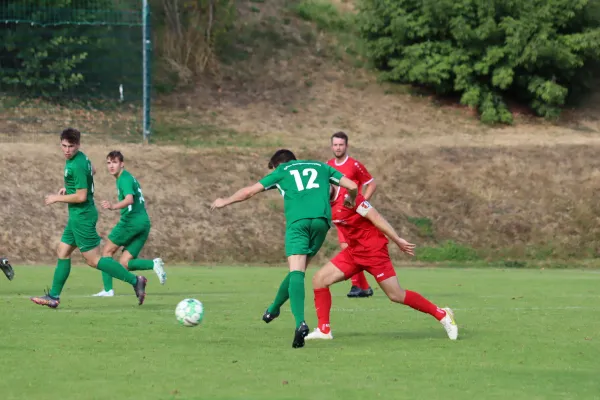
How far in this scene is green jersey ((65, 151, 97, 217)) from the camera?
13008 millimetres

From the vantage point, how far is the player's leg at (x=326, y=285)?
34.9 feet

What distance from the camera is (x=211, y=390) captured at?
25.1ft

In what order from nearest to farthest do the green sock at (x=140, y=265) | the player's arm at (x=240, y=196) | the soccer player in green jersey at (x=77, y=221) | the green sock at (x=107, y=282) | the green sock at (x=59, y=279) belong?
1. the player's arm at (x=240, y=196)
2. the soccer player in green jersey at (x=77, y=221)
3. the green sock at (x=59, y=279)
4. the green sock at (x=107, y=282)
5. the green sock at (x=140, y=265)

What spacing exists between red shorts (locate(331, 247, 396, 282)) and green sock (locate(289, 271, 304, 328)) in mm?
793

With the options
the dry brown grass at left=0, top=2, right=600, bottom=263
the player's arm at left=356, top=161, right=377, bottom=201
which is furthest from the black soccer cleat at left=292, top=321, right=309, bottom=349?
the dry brown grass at left=0, top=2, right=600, bottom=263

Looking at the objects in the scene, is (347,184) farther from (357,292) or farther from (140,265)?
(140,265)

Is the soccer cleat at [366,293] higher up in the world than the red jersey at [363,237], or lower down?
lower down

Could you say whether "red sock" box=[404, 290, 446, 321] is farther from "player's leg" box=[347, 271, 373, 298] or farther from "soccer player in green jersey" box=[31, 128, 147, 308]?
"player's leg" box=[347, 271, 373, 298]

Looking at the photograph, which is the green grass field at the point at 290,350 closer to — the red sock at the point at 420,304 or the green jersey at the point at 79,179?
the red sock at the point at 420,304

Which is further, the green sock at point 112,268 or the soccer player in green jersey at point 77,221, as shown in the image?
the green sock at point 112,268

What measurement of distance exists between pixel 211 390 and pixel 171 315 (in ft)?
16.9

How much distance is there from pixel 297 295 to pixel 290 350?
517 millimetres

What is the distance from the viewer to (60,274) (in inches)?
518

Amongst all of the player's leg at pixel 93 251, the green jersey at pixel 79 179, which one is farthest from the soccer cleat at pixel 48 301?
the green jersey at pixel 79 179
